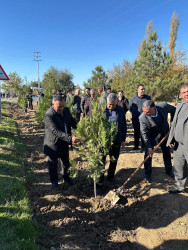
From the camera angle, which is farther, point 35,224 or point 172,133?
point 172,133

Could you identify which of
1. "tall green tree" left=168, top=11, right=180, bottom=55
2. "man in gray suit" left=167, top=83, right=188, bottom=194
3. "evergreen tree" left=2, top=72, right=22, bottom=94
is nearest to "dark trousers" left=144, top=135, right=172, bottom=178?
"man in gray suit" left=167, top=83, right=188, bottom=194

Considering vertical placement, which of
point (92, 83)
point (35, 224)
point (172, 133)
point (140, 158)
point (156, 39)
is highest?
point (156, 39)

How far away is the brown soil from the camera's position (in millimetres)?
2537

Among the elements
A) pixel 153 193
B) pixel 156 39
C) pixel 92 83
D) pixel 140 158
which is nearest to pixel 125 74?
pixel 92 83

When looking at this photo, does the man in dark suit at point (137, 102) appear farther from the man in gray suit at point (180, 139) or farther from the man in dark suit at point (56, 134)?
the man in dark suit at point (56, 134)

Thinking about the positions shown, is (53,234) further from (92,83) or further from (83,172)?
(92,83)

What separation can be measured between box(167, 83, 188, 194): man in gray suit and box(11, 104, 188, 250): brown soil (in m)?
0.32

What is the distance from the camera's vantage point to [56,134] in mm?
3303

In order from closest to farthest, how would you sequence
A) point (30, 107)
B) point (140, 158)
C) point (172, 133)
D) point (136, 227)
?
point (136, 227)
point (172, 133)
point (140, 158)
point (30, 107)

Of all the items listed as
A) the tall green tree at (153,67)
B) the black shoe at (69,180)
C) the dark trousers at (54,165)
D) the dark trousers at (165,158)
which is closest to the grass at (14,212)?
the dark trousers at (54,165)

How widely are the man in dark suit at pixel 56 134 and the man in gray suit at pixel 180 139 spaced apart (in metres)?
1.78

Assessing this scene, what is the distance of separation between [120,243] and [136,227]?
44 cm

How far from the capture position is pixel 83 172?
451cm

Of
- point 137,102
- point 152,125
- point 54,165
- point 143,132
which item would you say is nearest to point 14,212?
point 54,165
